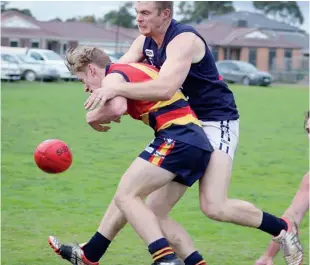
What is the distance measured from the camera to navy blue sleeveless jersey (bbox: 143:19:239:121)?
21.3ft

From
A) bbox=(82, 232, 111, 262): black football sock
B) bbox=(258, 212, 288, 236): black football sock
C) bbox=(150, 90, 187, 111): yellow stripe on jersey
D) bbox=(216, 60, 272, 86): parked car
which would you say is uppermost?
bbox=(150, 90, 187, 111): yellow stripe on jersey

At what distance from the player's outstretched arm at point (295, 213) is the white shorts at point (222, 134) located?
3.00ft

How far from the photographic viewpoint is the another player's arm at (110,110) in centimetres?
604

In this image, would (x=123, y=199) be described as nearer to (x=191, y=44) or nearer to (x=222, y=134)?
(x=222, y=134)

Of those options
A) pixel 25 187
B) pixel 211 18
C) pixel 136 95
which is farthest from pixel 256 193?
pixel 211 18

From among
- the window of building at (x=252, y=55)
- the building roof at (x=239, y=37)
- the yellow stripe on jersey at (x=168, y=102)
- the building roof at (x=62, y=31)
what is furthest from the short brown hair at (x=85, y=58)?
the window of building at (x=252, y=55)

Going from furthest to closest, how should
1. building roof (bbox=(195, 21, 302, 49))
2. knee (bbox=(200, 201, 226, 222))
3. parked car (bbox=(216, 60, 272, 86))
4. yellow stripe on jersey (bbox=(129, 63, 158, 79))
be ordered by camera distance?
building roof (bbox=(195, 21, 302, 49)) → parked car (bbox=(216, 60, 272, 86)) → knee (bbox=(200, 201, 226, 222)) → yellow stripe on jersey (bbox=(129, 63, 158, 79))

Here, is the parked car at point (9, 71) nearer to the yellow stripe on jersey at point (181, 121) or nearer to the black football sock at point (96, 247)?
the black football sock at point (96, 247)

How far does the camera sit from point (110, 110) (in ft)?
19.9

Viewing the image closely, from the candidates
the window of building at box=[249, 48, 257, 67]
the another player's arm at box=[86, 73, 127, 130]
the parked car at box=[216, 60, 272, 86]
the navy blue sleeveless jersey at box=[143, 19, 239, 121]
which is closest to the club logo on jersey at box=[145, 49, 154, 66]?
the navy blue sleeveless jersey at box=[143, 19, 239, 121]

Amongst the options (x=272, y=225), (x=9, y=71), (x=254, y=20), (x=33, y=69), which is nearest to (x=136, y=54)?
(x=272, y=225)

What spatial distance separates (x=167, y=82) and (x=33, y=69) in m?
39.0

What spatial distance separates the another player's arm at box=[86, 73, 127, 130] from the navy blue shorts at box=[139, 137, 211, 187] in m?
0.36

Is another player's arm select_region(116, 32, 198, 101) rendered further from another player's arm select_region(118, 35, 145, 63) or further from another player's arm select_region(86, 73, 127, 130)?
another player's arm select_region(118, 35, 145, 63)
